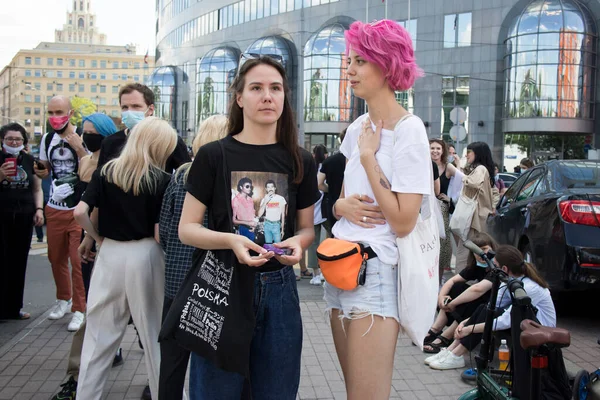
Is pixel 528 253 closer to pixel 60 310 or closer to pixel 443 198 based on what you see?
pixel 443 198

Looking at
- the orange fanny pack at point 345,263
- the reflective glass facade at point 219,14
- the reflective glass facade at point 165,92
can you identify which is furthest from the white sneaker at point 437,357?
the reflective glass facade at point 165,92

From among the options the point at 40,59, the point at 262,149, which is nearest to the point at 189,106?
the point at 262,149

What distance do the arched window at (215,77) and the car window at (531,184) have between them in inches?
1639

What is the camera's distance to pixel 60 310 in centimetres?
673

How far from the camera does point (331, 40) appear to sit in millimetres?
41188

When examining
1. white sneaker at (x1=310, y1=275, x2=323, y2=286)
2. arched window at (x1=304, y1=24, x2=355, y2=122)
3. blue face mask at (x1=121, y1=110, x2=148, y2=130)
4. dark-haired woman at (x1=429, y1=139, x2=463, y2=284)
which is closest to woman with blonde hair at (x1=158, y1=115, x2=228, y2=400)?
blue face mask at (x1=121, y1=110, x2=148, y2=130)

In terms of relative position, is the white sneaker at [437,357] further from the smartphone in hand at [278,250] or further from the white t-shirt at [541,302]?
the smartphone in hand at [278,250]

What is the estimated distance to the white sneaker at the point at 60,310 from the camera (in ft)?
21.7

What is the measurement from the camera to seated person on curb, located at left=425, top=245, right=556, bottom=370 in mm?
4871

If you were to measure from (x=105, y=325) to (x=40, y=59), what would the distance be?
544ft

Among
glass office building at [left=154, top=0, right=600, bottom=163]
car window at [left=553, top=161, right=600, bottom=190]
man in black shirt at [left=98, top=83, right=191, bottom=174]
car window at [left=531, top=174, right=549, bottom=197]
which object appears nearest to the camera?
man in black shirt at [left=98, top=83, right=191, bottom=174]

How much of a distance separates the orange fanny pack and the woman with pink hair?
0.12 ft

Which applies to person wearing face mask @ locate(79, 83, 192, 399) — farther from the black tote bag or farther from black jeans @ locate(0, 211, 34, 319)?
black jeans @ locate(0, 211, 34, 319)

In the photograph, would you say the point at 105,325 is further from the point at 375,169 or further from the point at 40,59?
the point at 40,59
